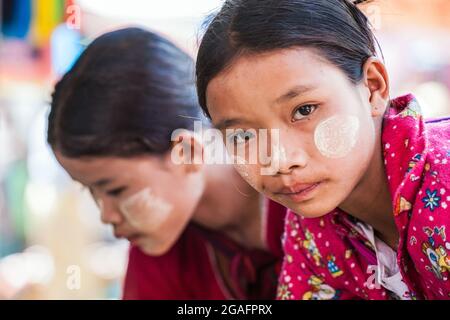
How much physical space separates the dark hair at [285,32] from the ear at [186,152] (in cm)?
25

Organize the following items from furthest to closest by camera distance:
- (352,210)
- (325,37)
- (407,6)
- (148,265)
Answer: (148,265) < (407,6) < (352,210) < (325,37)

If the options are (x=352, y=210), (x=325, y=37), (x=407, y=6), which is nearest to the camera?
(x=325, y=37)

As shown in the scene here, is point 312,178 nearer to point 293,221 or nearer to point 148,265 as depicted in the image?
point 293,221

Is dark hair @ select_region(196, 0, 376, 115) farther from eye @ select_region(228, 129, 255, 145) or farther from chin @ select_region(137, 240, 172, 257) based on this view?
chin @ select_region(137, 240, 172, 257)

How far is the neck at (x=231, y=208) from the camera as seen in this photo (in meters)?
1.06

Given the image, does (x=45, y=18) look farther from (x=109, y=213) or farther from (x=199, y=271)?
(x=199, y=271)

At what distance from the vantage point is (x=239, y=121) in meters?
0.75

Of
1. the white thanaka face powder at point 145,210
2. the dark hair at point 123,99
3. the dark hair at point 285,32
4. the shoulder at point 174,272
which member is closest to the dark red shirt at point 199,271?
the shoulder at point 174,272

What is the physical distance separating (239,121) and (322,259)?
259 millimetres

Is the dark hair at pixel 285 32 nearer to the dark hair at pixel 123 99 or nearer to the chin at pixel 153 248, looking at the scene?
the dark hair at pixel 123 99

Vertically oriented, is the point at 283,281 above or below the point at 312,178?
below

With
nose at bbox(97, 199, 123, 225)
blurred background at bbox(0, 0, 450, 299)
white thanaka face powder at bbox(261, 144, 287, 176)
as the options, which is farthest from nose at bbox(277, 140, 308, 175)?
nose at bbox(97, 199, 123, 225)

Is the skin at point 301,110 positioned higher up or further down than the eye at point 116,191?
higher up
